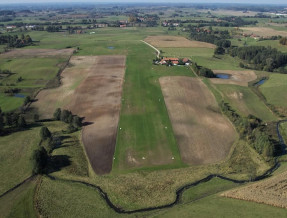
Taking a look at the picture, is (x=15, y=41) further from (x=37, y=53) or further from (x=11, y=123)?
(x=11, y=123)

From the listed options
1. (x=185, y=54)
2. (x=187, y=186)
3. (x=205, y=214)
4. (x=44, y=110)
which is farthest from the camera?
(x=185, y=54)

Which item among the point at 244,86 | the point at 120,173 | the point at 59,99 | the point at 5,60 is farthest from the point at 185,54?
the point at 120,173

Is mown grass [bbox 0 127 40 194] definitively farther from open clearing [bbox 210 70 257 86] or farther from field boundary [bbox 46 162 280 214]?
open clearing [bbox 210 70 257 86]

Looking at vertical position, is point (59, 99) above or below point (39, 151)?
below

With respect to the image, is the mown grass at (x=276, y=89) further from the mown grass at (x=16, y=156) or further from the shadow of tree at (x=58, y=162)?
the mown grass at (x=16, y=156)

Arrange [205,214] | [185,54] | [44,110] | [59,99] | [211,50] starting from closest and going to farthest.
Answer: [205,214]
[44,110]
[59,99]
[185,54]
[211,50]

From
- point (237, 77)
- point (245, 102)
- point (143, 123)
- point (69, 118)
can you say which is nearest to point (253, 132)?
point (245, 102)

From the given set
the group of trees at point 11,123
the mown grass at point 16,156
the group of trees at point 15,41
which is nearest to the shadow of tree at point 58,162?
the mown grass at point 16,156

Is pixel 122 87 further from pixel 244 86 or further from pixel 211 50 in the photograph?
pixel 211 50
